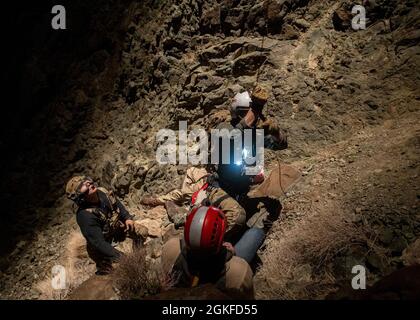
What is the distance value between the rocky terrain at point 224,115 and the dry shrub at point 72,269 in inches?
8.5

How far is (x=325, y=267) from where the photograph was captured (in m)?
4.02

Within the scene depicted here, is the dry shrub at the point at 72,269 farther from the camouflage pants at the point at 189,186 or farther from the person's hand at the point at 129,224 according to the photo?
the camouflage pants at the point at 189,186

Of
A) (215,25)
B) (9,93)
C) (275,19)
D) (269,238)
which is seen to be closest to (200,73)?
(215,25)

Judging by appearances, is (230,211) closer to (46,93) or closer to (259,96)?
(259,96)

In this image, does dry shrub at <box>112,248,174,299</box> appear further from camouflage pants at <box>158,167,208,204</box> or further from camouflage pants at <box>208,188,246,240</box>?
camouflage pants at <box>158,167,208,204</box>

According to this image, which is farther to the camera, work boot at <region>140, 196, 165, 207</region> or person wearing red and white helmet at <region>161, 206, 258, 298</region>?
work boot at <region>140, 196, 165, 207</region>

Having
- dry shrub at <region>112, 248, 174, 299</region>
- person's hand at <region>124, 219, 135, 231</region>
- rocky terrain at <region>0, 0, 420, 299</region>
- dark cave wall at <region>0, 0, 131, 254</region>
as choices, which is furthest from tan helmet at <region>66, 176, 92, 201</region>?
dark cave wall at <region>0, 0, 131, 254</region>

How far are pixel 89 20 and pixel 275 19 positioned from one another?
517cm

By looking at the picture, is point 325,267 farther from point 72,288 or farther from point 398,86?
point 72,288

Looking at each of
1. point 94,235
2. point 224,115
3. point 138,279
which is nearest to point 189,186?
point 224,115

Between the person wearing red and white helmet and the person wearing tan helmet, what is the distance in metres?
1.51

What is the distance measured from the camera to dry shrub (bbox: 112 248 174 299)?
4102 millimetres

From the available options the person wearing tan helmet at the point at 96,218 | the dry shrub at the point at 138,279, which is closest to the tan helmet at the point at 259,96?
the dry shrub at the point at 138,279

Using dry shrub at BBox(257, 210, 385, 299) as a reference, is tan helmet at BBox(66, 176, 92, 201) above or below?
above
